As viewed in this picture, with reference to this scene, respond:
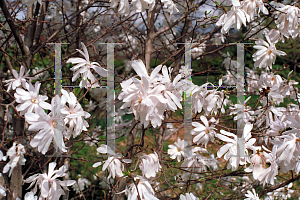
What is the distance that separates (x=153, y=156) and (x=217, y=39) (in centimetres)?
115

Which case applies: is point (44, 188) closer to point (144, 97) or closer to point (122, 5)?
point (144, 97)

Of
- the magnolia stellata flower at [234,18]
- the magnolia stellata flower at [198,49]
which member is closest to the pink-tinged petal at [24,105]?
the magnolia stellata flower at [234,18]

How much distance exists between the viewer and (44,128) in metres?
0.81

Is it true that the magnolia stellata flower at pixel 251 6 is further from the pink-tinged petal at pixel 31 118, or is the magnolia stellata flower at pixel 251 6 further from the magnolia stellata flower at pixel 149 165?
the pink-tinged petal at pixel 31 118

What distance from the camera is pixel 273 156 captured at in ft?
3.26

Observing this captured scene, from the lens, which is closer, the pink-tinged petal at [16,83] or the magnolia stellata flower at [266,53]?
the pink-tinged petal at [16,83]

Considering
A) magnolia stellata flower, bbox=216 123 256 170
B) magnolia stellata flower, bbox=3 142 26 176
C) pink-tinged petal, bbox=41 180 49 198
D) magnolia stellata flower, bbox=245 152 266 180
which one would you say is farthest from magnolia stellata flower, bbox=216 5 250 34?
magnolia stellata flower, bbox=3 142 26 176

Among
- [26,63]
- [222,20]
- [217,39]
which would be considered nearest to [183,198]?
[222,20]

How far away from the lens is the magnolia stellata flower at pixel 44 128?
79 cm

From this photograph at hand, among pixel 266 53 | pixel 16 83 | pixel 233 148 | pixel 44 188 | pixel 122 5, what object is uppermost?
pixel 122 5

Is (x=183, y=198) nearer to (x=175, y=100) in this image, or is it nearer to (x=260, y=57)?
(x=175, y=100)

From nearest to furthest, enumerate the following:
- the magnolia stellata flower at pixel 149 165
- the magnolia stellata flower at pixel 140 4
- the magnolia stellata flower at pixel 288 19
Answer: the magnolia stellata flower at pixel 140 4 < the magnolia stellata flower at pixel 149 165 < the magnolia stellata flower at pixel 288 19

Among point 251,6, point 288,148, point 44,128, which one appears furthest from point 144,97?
point 251,6

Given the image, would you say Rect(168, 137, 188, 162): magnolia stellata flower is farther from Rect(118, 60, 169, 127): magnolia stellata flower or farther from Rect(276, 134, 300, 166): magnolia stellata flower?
Rect(118, 60, 169, 127): magnolia stellata flower
